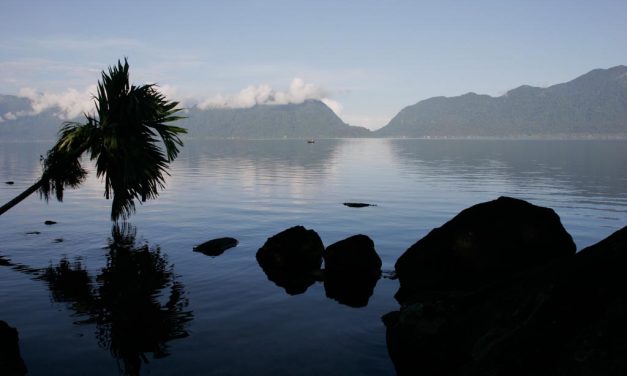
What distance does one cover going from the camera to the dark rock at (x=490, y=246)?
15578mm

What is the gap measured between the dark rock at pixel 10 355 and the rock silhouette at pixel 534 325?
8382 millimetres

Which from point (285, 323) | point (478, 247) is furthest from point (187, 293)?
point (478, 247)

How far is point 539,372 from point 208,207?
120 ft

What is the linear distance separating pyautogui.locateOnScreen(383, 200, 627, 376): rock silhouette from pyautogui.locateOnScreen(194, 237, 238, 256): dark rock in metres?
14.3

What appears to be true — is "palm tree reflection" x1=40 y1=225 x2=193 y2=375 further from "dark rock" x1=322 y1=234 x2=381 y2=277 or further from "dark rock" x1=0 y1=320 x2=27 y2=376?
"dark rock" x1=322 y1=234 x2=381 y2=277

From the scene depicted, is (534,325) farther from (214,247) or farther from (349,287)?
(214,247)

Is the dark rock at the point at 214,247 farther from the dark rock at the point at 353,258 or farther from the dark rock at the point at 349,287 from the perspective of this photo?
the dark rock at the point at 349,287

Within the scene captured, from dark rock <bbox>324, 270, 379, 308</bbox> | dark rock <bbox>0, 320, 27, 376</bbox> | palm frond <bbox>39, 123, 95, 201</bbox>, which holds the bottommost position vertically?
dark rock <bbox>324, 270, 379, 308</bbox>

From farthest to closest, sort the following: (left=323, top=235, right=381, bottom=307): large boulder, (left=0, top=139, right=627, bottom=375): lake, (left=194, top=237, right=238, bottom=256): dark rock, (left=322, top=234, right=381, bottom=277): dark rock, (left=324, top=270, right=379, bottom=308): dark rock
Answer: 1. (left=194, top=237, right=238, bottom=256): dark rock
2. (left=322, top=234, right=381, bottom=277): dark rock
3. (left=323, top=235, right=381, bottom=307): large boulder
4. (left=324, top=270, right=379, bottom=308): dark rock
5. (left=0, top=139, right=627, bottom=375): lake

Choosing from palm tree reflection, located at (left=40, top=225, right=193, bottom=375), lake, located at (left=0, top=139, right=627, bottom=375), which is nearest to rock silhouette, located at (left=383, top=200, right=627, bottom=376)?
lake, located at (left=0, top=139, right=627, bottom=375)

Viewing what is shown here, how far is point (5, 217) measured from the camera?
3706 centimetres

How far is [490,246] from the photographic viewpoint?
52.0 feet

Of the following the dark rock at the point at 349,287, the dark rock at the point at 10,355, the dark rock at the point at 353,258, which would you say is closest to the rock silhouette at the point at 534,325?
the dark rock at the point at 349,287

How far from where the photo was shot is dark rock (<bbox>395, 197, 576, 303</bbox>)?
51.1 feet
